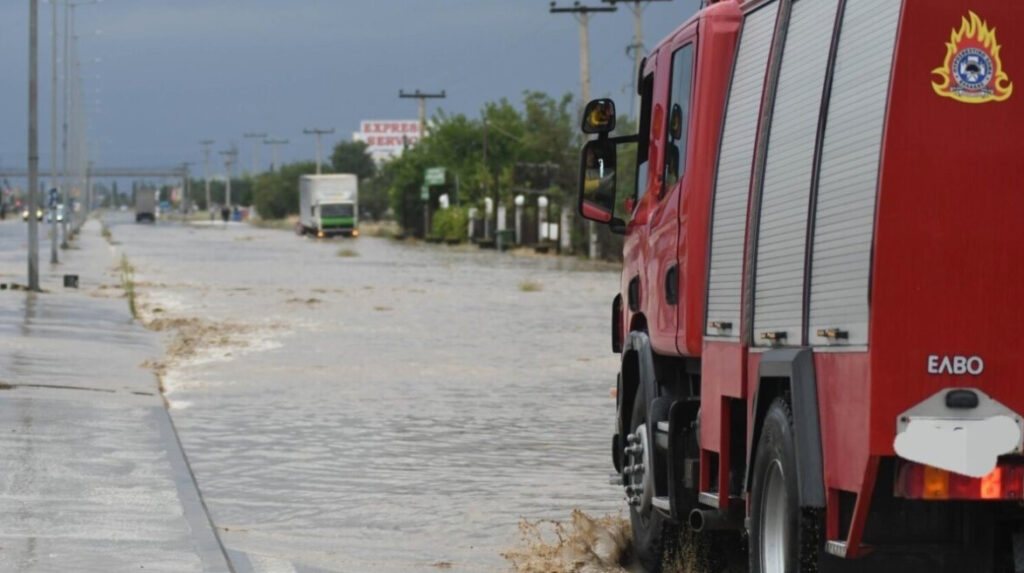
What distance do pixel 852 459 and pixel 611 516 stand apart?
5617 millimetres

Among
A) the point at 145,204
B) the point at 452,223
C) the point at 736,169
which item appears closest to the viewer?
the point at 736,169

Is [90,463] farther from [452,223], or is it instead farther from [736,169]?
[452,223]

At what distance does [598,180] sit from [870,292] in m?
4.39

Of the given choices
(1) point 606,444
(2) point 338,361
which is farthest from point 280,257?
(1) point 606,444

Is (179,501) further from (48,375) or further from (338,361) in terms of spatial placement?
(338,361)

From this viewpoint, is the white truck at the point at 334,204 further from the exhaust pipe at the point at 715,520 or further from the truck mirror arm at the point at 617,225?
the exhaust pipe at the point at 715,520

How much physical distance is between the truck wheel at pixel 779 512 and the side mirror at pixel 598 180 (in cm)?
317

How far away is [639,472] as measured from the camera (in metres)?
10.2

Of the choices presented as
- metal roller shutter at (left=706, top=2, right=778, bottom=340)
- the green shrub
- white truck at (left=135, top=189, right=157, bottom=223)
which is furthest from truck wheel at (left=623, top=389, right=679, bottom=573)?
white truck at (left=135, top=189, right=157, bottom=223)

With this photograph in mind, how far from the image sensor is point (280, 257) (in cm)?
7275

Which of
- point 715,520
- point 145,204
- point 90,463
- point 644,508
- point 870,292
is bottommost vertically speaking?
point 145,204

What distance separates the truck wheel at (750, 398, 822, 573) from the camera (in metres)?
7.37

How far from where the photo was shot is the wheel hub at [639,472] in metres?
9.91

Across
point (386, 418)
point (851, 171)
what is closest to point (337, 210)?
point (386, 418)
